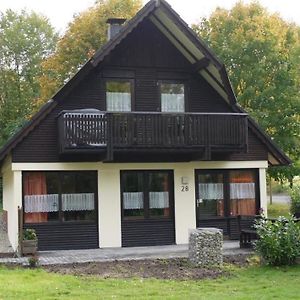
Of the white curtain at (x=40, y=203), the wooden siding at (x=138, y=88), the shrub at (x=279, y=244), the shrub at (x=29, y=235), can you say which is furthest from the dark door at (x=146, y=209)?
the shrub at (x=279, y=244)

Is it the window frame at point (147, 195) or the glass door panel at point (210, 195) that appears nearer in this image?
the window frame at point (147, 195)

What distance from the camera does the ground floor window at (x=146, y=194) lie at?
61.2ft

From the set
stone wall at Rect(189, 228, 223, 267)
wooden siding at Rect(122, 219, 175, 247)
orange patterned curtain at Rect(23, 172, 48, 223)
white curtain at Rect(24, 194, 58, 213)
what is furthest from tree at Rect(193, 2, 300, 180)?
stone wall at Rect(189, 228, 223, 267)

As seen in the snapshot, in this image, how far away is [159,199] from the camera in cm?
1891

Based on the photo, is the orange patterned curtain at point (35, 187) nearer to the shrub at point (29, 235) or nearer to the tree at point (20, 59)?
the shrub at point (29, 235)

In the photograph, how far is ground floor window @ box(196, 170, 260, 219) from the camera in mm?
19469

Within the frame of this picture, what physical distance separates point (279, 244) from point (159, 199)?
5991 millimetres

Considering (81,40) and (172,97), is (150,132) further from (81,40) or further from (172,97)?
(81,40)

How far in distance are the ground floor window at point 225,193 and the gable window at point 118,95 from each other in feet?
11.0

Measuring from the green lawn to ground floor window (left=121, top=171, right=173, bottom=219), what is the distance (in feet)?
20.0

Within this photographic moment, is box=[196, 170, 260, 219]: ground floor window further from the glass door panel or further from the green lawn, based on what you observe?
the green lawn

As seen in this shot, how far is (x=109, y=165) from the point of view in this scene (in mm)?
18484

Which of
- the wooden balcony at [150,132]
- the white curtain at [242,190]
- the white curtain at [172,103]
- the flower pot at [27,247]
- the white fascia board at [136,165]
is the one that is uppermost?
the white curtain at [172,103]

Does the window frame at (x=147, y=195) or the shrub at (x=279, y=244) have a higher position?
the window frame at (x=147, y=195)
